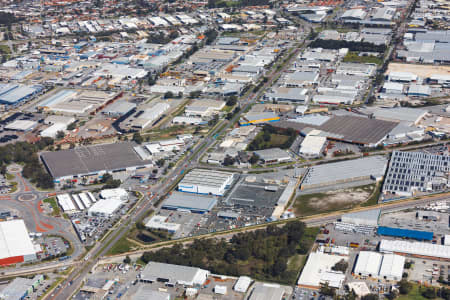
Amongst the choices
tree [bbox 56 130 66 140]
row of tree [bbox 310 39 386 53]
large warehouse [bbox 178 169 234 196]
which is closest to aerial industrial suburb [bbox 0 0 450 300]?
large warehouse [bbox 178 169 234 196]

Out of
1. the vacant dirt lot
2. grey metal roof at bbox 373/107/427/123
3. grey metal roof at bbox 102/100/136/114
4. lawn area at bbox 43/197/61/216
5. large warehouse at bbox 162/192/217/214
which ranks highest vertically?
the vacant dirt lot

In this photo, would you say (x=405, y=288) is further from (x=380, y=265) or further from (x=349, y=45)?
(x=349, y=45)

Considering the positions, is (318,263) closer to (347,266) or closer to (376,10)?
(347,266)

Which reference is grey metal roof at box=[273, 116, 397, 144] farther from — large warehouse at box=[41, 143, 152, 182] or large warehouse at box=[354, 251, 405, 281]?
large warehouse at box=[354, 251, 405, 281]

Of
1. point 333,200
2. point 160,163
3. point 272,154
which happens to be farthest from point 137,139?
point 333,200

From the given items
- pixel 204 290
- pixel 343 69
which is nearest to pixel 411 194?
pixel 204 290

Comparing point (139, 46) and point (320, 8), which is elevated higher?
point (320, 8)

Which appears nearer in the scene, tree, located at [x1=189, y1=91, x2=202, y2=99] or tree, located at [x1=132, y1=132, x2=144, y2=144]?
tree, located at [x1=132, y1=132, x2=144, y2=144]

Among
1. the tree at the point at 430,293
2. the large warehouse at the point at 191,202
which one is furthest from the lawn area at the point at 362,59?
the tree at the point at 430,293
